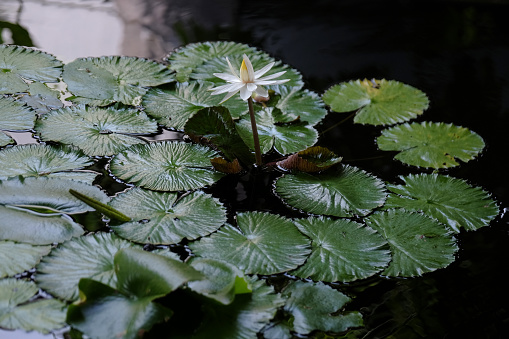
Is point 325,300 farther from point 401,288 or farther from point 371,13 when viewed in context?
point 371,13

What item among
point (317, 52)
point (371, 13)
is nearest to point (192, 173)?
point (317, 52)

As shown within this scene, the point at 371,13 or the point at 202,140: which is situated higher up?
the point at 371,13

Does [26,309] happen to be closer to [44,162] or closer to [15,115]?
[44,162]

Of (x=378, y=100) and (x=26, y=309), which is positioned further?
(x=378, y=100)

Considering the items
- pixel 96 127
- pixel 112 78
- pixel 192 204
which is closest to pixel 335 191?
pixel 192 204

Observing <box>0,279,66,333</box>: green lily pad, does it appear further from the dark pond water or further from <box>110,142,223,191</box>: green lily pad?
the dark pond water
